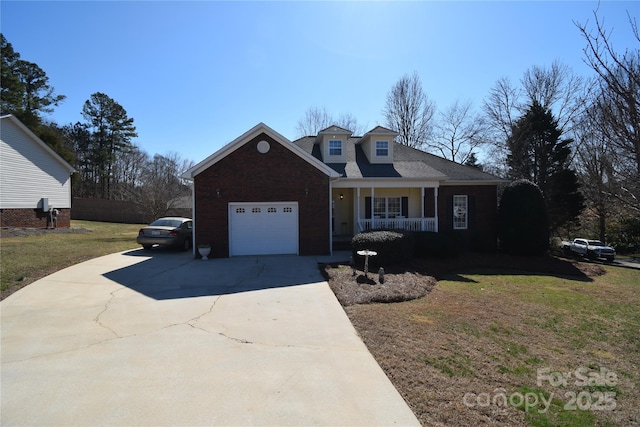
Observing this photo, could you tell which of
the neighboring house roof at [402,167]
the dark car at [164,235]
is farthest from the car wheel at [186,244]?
the neighboring house roof at [402,167]

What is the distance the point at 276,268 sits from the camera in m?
11.3

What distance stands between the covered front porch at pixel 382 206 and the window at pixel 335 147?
6.05 feet

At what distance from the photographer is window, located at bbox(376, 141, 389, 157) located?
1812 centimetres

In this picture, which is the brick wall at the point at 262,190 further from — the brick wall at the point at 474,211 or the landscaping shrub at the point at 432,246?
the brick wall at the point at 474,211

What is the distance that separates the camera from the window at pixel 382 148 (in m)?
18.1

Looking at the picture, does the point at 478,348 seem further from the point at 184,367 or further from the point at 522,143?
the point at 522,143

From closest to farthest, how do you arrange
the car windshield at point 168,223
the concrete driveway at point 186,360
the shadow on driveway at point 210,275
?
the concrete driveway at point 186,360 < the shadow on driveway at point 210,275 < the car windshield at point 168,223

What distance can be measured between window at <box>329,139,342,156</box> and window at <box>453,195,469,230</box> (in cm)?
659

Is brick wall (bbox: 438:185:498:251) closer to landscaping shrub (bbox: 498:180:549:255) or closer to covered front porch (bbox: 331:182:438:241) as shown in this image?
covered front porch (bbox: 331:182:438:241)

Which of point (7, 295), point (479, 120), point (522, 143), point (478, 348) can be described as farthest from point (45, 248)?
point (479, 120)

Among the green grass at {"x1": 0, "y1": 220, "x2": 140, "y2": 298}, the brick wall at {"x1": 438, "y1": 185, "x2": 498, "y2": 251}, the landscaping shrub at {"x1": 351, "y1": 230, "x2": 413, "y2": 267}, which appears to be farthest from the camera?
the brick wall at {"x1": 438, "y1": 185, "x2": 498, "y2": 251}

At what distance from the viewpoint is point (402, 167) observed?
17.7 metres

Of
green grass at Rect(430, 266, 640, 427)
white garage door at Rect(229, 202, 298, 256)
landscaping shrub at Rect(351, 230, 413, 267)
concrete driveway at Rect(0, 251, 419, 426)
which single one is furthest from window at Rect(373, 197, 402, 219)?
concrete driveway at Rect(0, 251, 419, 426)

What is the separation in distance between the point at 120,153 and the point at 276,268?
140ft
